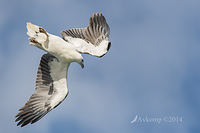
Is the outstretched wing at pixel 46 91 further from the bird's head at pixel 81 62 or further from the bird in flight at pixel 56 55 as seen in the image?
the bird's head at pixel 81 62

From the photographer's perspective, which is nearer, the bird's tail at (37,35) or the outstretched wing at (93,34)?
the bird's tail at (37,35)

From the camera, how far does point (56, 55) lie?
1126cm

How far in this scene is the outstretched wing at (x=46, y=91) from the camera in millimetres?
11211

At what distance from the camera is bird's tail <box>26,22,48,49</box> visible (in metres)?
11.2

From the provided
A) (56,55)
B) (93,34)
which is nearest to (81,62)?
(56,55)

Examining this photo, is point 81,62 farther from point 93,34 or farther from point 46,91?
point 46,91

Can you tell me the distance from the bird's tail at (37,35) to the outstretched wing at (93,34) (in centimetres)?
73

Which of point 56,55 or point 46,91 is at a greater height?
point 56,55

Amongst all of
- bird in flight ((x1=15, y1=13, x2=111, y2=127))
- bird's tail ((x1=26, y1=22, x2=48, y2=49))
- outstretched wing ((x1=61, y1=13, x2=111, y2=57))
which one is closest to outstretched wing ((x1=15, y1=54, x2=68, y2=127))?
bird in flight ((x1=15, y1=13, x2=111, y2=127))

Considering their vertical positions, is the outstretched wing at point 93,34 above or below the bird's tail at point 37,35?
above

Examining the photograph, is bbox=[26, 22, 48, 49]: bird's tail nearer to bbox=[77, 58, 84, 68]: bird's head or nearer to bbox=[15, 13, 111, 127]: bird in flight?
bbox=[15, 13, 111, 127]: bird in flight

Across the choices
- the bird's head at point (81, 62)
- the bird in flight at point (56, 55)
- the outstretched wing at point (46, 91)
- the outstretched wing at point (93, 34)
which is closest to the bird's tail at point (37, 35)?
the bird in flight at point (56, 55)

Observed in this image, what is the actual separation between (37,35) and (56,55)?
812 millimetres

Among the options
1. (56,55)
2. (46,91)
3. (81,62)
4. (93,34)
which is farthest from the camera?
(93,34)
